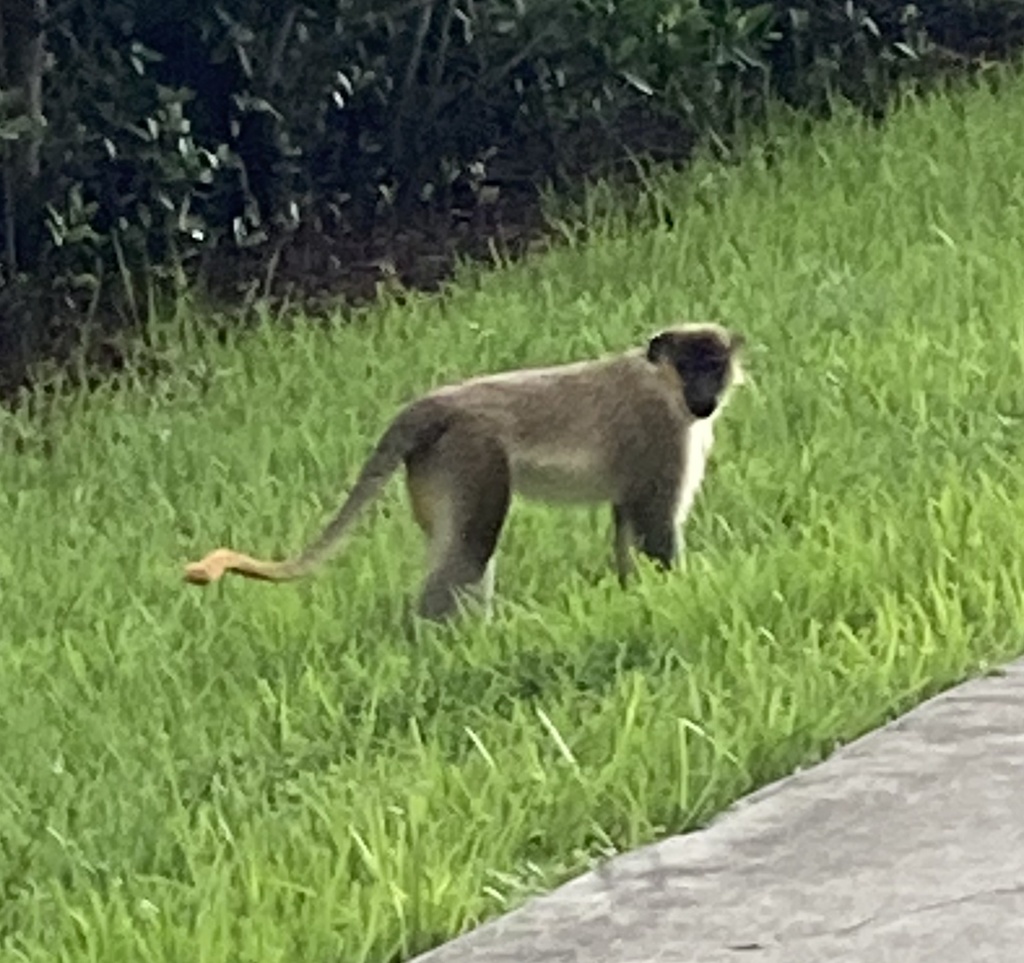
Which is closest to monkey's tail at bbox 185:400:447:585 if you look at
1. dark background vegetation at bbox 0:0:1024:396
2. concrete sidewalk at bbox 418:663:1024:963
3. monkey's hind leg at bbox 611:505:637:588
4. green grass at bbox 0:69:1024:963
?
green grass at bbox 0:69:1024:963

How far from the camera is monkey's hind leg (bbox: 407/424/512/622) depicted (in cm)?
655

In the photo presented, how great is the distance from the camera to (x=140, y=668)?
254 inches

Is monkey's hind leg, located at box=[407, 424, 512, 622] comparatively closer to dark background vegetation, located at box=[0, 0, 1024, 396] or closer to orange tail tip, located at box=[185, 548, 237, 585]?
orange tail tip, located at box=[185, 548, 237, 585]

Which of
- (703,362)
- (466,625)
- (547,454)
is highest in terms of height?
(703,362)

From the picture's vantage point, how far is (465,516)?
658 cm

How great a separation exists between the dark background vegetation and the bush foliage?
0.04 feet

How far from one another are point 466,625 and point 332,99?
572 cm

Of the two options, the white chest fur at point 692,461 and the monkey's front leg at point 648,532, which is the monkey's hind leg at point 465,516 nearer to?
the monkey's front leg at point 648,532

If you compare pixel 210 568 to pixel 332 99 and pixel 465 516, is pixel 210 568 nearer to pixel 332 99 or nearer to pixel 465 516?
pixel 465 516

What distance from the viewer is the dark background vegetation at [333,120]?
10922mm

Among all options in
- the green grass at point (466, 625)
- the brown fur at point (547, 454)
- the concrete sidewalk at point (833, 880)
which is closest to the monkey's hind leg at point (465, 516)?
the brown fur at point (547, 454)

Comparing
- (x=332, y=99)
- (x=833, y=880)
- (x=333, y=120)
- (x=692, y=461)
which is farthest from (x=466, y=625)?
(x=333, y=120)

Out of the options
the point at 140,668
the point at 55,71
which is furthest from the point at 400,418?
the point at 55,71

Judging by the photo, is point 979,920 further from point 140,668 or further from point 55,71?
point 55,71
